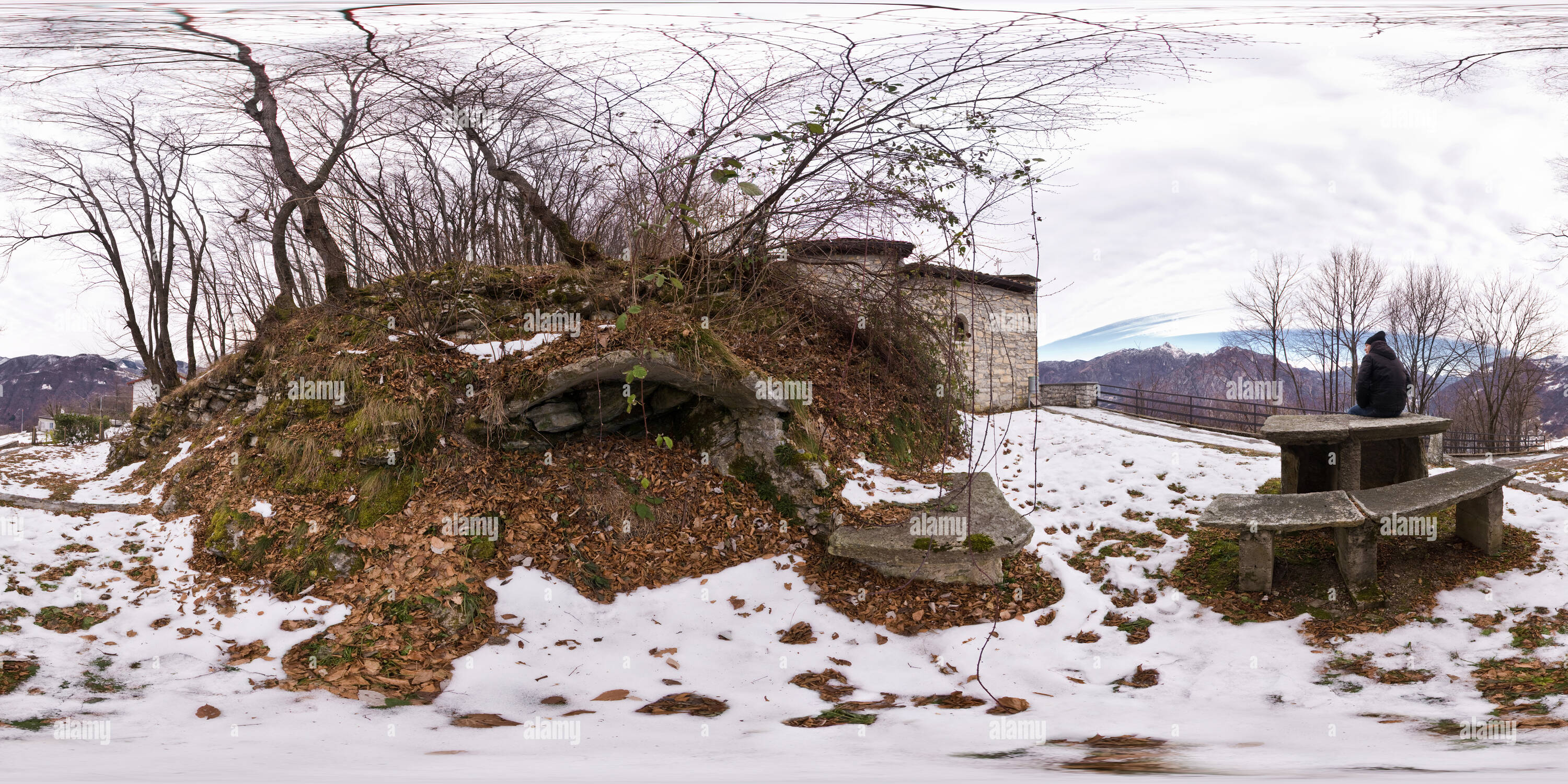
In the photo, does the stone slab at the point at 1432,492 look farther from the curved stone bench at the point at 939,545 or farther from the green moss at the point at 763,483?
the green moss at the point at 763,483

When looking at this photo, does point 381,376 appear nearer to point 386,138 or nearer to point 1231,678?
point 386,138

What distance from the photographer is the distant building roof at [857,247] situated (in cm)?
730

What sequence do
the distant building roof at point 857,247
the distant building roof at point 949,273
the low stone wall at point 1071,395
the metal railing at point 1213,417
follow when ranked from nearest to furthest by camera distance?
the distant building roof at point 949,273, the distant building roof at point 857,247, the metal railing at point 1213,417, the low stone wall at point 1071,395

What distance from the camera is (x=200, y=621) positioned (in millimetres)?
4664

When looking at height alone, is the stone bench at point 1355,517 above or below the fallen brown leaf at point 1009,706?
above

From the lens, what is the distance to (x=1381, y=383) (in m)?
6.92

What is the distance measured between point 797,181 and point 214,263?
43.5 feet

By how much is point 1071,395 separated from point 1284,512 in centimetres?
1491

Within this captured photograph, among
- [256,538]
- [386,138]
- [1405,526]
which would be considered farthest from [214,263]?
[1405,526]

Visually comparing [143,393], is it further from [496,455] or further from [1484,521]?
[1484,521]

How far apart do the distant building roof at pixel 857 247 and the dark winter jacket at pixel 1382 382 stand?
4766mm

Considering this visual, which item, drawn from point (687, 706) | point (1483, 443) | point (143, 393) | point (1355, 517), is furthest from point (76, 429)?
point (1483, 443)

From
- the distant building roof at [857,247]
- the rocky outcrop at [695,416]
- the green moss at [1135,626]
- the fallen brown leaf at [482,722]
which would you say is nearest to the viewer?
the fallen brown leaf at [482,722]

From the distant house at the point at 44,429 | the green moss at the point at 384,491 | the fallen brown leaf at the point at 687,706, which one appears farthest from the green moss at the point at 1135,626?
the distant house at the point at 44,429
